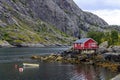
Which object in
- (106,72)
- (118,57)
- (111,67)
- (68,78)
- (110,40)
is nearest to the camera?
(68,78)

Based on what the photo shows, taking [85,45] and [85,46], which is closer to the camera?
[85,46]

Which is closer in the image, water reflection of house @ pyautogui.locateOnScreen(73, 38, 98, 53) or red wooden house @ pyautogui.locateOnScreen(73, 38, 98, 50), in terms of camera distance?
water reflection of house @ pyautogui.locateOnScreen(73, 38, 98, 53)

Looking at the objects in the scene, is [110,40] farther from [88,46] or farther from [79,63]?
[79,63]

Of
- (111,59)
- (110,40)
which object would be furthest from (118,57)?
(110,40)

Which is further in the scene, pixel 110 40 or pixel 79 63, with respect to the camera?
pixel 110 40

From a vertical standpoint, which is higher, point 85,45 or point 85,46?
point 85,45

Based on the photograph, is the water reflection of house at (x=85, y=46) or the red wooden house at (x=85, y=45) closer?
the water reflection of house at (x=85, y=46)

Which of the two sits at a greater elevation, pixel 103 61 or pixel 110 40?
pixel 110 40

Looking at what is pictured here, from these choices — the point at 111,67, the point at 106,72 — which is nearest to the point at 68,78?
the point at 106,72

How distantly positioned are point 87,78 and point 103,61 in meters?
39.6

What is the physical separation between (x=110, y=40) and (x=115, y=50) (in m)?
23.8

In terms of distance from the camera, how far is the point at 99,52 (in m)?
144

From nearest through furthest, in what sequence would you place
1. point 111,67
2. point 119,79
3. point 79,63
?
point 119,79
point 111,67
point 79,63

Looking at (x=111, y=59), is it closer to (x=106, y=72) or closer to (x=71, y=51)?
(x=106, y=72)
